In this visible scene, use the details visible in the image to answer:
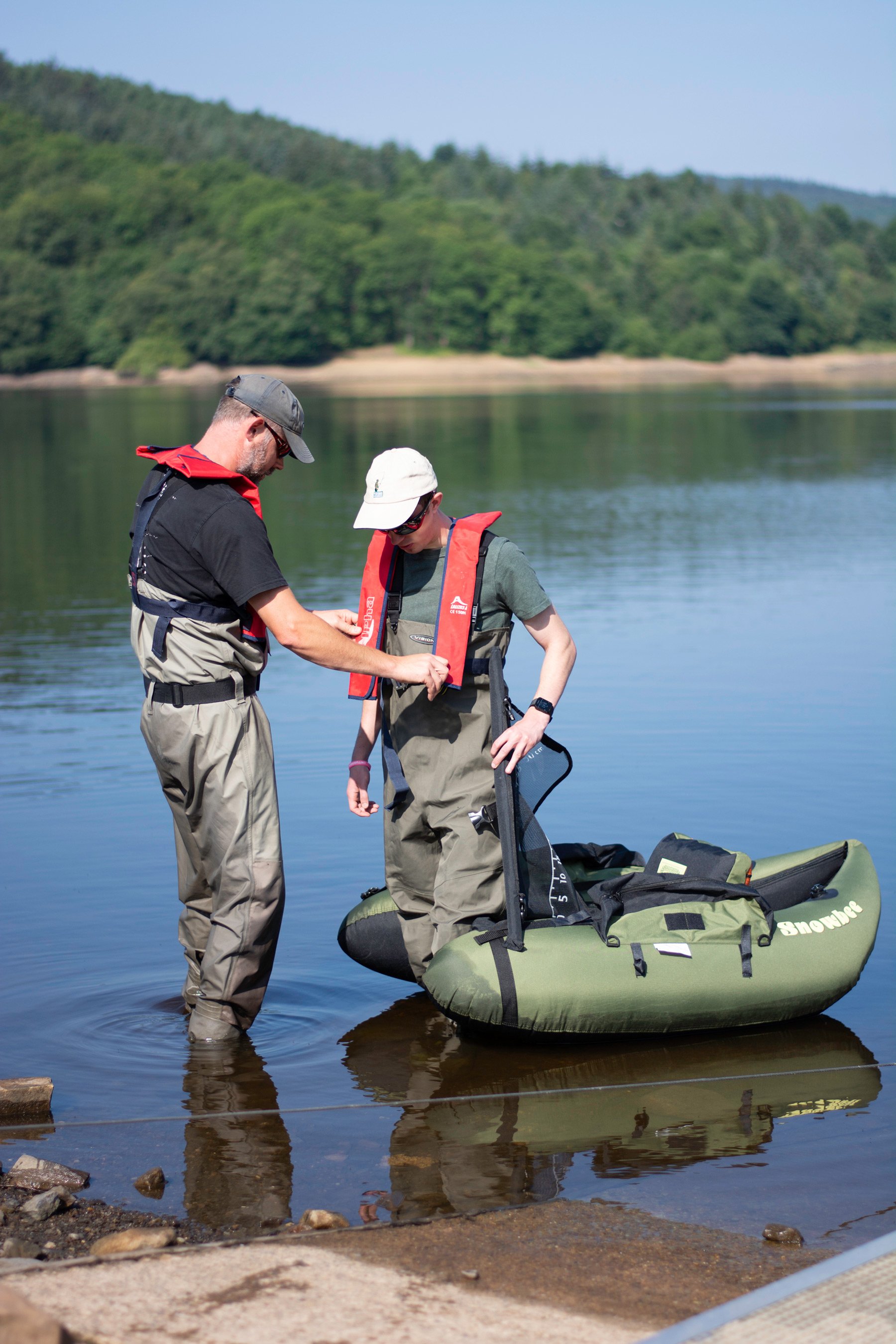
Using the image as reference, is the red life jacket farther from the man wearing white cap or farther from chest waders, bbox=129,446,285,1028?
chest waders, bbox=129,446,285,1028

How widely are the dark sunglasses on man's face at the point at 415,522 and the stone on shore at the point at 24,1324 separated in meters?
2.76

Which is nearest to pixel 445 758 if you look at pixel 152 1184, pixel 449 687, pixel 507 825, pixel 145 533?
pixel 449 687

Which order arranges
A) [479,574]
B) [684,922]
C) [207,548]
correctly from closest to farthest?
1. [207,548]
2. [479,574]
3. [684,922]

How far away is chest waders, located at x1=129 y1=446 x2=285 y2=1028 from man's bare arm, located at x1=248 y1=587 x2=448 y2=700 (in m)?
0.18

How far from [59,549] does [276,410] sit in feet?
49.8

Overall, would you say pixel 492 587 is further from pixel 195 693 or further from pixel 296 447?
pixel 195 693

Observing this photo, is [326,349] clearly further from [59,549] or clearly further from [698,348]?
[59,549]

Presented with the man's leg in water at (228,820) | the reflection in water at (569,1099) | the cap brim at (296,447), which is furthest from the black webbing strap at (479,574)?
the reflection in water at (569,1099)

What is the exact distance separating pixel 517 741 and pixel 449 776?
306 mm

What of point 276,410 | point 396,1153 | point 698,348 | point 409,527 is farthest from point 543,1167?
point 698,348

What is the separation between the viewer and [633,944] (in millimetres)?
5070

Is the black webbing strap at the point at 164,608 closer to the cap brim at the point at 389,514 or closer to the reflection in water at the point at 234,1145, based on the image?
the cap brim at the point at 389,514

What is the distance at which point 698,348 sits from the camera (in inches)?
4616

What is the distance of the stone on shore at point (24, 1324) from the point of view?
2.58 meters
